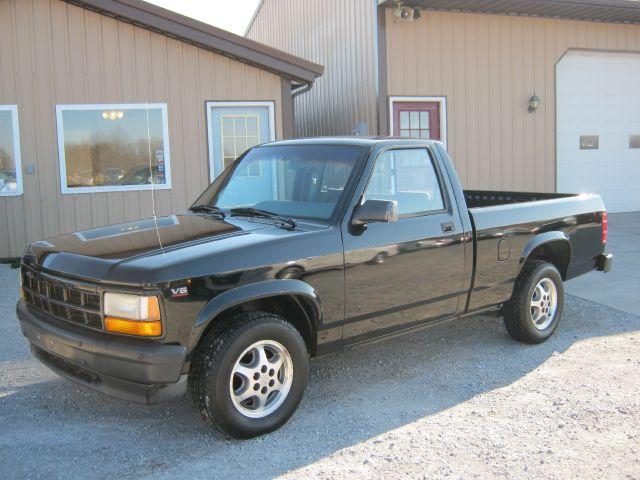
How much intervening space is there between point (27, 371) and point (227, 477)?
242cm

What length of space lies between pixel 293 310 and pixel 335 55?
998 cm

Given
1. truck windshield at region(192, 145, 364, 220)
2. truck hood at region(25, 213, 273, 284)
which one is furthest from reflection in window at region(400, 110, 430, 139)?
truck hood at region(25, 213, 273, 284)

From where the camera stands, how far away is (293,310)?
405 cm

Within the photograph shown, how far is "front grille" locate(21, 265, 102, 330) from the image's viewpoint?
3561mm

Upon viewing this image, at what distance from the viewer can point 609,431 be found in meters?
3.85

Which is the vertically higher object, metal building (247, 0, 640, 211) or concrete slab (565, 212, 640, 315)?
metal building (247, 0, 640, 211)

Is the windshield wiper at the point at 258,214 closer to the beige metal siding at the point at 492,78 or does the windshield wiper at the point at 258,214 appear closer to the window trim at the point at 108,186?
the window trim at the point at 108,186

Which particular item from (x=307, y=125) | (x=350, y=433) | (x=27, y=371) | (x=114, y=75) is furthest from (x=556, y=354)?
(x=307, y=125)

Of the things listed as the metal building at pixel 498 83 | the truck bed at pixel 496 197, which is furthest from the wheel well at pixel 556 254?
the metal building at pixel 498 83

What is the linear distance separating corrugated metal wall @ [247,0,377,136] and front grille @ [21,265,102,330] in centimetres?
840

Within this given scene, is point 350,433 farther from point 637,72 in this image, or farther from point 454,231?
point 637,72

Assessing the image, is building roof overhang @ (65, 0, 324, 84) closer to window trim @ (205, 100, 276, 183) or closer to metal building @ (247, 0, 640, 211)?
window trim @ (205, 100, 276, 183)

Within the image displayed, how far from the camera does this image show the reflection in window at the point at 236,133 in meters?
10.4

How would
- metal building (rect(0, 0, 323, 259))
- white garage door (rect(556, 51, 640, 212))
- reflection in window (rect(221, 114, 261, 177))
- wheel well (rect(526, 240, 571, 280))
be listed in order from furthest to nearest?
white garage door (rect(556, 51, 640, 212)) → reflection in window (rect(221, 114, 261, 177)) → metal building (rect(0, 0, 323, 259)) → wheel well (rect(526, 240, 571, 280))
